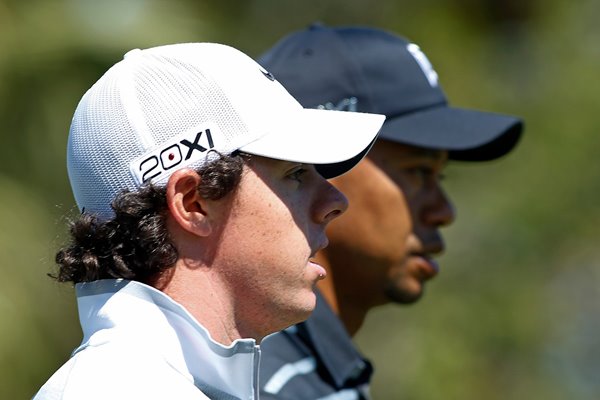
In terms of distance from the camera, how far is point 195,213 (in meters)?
2.30

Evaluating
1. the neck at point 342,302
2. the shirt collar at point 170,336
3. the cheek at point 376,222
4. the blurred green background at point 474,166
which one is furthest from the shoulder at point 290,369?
the blurred green background at point 474,166

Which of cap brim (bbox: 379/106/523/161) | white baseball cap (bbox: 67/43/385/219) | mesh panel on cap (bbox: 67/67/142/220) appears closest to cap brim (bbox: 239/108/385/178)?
white baseball cap (bbox: 67/43/385/219)

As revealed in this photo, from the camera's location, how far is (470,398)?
8703mm

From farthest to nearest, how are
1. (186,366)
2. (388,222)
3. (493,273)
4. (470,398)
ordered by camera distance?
(493,273)
(470,398)
(388,222)
(186,366)

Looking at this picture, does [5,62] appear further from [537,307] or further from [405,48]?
[537,307]

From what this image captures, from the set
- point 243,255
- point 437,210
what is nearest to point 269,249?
point 243,255

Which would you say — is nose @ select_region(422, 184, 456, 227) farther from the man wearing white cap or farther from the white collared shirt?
the white collared shirt

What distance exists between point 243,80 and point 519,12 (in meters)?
9.33

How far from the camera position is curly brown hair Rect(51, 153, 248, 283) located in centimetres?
228

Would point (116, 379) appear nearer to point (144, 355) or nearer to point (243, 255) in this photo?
point (144, 355)

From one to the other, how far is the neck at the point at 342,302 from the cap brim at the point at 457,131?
449 millimetres

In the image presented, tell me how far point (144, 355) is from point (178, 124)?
43cm

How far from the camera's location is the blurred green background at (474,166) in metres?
6.72

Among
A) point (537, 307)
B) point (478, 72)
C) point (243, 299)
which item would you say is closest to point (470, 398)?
point (537, 307)
